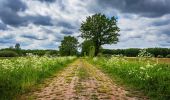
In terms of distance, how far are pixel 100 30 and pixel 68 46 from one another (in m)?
58.3

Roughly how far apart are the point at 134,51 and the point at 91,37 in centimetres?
3236

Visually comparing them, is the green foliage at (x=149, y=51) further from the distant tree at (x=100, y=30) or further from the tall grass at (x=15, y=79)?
the tall grass at (x=15, y=79)

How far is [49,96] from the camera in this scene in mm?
12109

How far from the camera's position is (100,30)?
84938mm

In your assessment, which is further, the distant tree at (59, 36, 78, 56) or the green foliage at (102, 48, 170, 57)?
the distant tree at (59, 36, 78, 56)

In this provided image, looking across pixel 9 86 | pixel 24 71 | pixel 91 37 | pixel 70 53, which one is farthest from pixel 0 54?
pixel 70 53

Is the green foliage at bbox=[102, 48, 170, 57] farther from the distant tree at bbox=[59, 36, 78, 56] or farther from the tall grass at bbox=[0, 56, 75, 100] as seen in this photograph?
the tall grass at bbox=[0, 56, 75, 100]

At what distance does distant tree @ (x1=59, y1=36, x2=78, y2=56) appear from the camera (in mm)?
138363

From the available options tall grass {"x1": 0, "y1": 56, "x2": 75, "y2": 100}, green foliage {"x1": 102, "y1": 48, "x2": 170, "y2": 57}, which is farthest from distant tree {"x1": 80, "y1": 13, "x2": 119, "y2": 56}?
tall grass {"x1": 0, "y1": 56, "x2": 75, "y2": 100}

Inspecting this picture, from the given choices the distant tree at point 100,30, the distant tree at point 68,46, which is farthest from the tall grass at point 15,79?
the distant tree at point 68,46

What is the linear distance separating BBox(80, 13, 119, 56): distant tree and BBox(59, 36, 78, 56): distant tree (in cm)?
5251

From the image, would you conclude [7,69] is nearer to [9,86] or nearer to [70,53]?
[9,86]

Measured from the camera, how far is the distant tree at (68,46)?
138m

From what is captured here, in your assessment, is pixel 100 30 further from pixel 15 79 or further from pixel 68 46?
pixel 15 79
